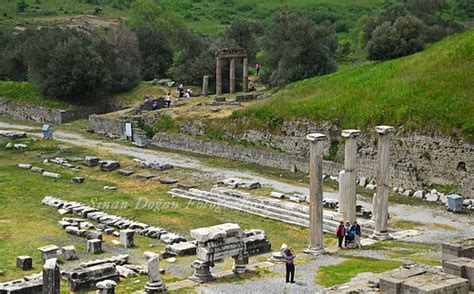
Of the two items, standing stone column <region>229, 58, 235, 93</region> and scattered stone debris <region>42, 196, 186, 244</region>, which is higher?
standing stone column <region>229, 58, 235, 93</region>

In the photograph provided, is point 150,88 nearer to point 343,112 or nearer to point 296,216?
point 343,112

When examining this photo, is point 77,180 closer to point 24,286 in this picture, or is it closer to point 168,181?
point 168,181

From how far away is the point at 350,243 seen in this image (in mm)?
34406

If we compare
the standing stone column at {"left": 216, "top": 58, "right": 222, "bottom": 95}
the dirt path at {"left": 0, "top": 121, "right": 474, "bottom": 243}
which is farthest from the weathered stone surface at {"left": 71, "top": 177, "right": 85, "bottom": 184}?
the standing stone column at {"left": 216, "top": 58, "right": 222, "bottom": 95}

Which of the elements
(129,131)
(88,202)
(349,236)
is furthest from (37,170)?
(349,236)

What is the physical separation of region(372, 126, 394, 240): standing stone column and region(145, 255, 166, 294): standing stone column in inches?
430

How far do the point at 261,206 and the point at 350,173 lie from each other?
7.38 m

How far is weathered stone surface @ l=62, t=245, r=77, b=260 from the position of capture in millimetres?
33969

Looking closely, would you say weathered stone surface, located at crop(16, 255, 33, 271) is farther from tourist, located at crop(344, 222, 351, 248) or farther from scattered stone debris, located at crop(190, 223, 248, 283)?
tourist, located at crop(344, 222, 351, 248)

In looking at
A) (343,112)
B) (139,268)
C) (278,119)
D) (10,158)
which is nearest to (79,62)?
(10,158)

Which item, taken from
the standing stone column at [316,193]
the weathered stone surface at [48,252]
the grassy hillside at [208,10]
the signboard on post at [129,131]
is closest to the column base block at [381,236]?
the standing stone column at [316,193]

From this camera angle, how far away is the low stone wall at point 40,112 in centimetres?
6775

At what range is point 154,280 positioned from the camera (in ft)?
94.5

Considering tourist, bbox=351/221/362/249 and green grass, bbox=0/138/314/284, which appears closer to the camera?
tourist, bbox=351/221/362/249
